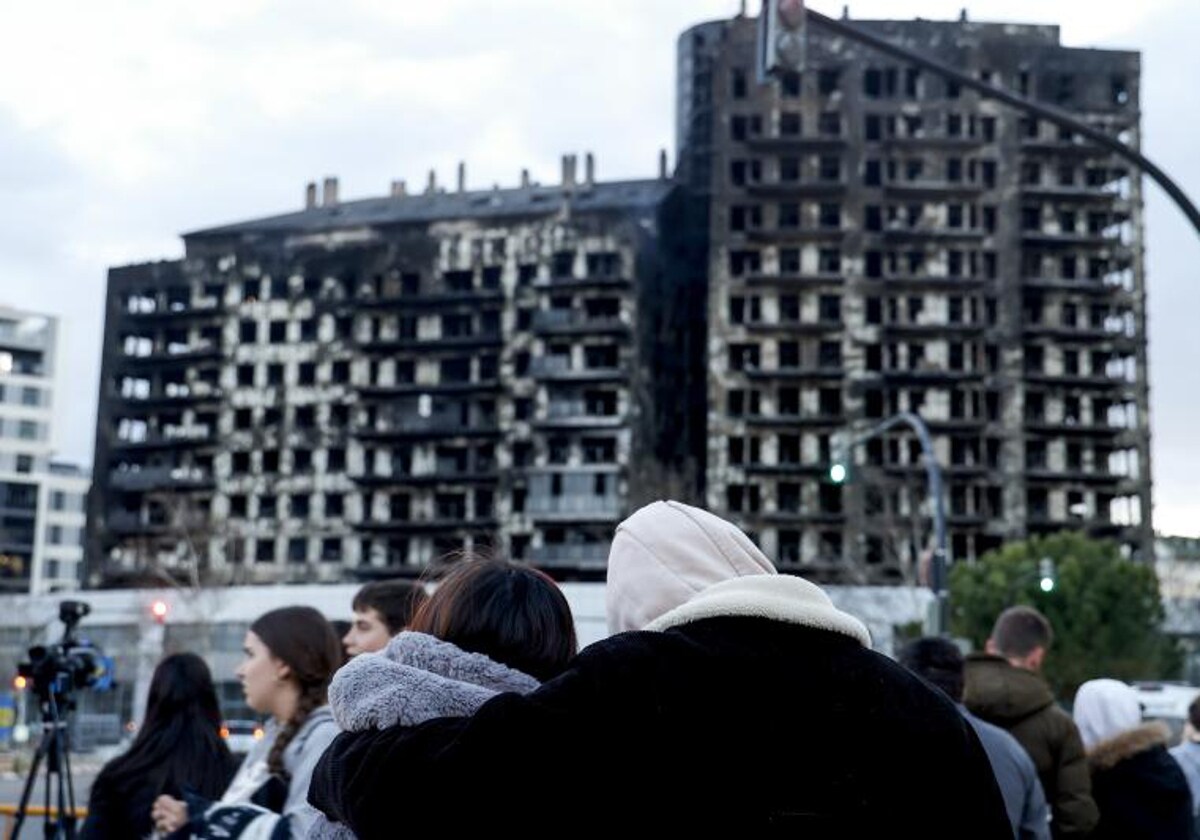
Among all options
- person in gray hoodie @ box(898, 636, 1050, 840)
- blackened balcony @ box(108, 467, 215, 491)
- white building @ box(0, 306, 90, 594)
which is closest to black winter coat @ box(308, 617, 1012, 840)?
person in gray hoodie @ box(898, 636, 1050, 840)

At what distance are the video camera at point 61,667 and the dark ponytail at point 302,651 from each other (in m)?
3.10

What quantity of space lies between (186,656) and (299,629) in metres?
0.81

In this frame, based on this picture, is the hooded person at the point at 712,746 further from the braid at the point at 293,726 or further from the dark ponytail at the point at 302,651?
the dark ponytail at the point at 302,651

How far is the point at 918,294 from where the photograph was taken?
7644 cm

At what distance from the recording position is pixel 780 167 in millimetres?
78812

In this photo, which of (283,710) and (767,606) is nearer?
(767,606)

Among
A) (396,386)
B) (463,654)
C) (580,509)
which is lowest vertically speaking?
(463,654)

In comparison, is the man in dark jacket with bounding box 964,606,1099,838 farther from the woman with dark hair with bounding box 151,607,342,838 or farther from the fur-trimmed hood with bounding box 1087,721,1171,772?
the woman with dark hair with bounding box 151,607,342,838

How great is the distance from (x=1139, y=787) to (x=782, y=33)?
4502mm

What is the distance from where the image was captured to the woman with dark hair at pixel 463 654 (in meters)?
2.85

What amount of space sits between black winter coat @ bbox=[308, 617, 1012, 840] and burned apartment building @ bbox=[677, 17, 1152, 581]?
70.5 m

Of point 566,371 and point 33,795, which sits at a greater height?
point 566,371

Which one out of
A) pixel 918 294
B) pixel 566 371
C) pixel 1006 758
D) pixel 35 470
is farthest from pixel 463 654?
pixel 35 470

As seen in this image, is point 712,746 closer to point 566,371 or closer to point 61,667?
point 61,667
